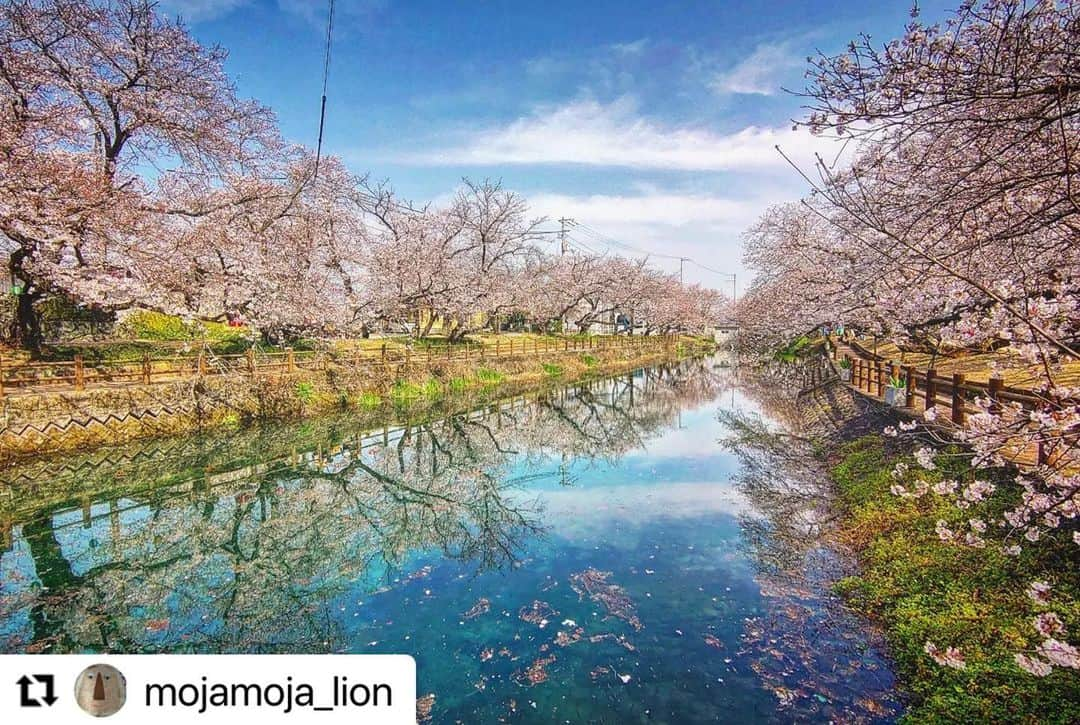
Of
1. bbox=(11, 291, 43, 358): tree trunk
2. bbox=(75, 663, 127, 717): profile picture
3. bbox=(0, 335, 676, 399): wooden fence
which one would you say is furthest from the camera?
bbox=(11, 291, 43, 358): tree trunk

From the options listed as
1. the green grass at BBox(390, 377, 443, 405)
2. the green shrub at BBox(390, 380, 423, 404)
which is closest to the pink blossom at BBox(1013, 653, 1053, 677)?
the green grass at BBox(390, 377, 443, 405)


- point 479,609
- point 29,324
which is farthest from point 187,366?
point 479,609

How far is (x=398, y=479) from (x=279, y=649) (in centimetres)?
616

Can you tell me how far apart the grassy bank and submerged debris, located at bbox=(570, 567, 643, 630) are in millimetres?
Result: 2458

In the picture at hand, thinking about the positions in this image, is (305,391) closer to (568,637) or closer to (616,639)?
(568,637)

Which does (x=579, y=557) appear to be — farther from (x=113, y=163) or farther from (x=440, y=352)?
(x=440, y=352)

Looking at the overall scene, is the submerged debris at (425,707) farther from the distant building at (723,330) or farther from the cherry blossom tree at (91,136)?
the distant building at (723,330)

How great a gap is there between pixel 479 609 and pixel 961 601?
4.87m

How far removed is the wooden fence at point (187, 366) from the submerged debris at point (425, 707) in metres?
11.8

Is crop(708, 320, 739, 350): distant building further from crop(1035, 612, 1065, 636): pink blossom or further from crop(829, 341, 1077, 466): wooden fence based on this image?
crop(1035, 612, 1065, 636): pink blossom

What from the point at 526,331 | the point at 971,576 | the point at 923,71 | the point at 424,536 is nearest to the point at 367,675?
the point at 923,71

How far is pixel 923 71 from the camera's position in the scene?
379 centimetres

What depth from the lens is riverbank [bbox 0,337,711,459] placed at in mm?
11812

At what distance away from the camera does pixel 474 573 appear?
731 cm
